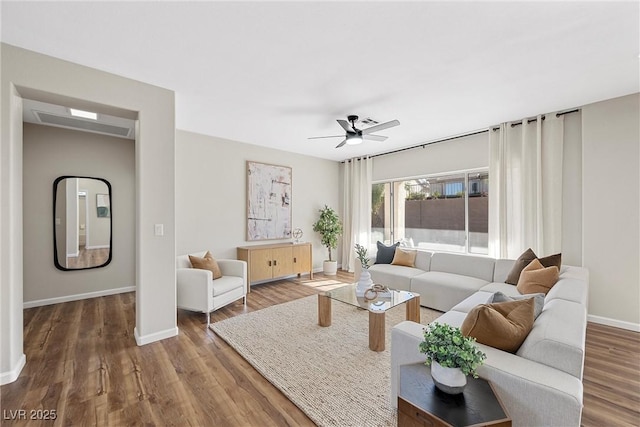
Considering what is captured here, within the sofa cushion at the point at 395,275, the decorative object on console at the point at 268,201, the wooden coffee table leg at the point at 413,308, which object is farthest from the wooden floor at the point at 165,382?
the decorative object on console at the point at 268,201

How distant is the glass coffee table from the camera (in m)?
2.62

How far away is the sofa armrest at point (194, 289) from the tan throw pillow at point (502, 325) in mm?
2792

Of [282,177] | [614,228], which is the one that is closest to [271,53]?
[282,177]

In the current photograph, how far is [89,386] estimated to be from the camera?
2104mm

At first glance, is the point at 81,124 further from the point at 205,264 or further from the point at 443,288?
the point at 443,288

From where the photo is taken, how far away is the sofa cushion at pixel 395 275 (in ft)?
13.3

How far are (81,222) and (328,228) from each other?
4.26 meters

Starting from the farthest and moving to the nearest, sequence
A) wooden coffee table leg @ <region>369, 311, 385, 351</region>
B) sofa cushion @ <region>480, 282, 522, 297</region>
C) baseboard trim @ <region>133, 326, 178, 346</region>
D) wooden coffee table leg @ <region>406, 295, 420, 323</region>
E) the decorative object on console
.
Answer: the decorative object on console
sofa cushion @ <region>480, 282, 522, 297</region>
wooden coffee table leg @ <region>406, 295, 420, 323</region>
baseboard trim @ <region>133, 326, 178, 346</region>
wooden coffee table leg @ <region>369, 311, 385, 351</region>

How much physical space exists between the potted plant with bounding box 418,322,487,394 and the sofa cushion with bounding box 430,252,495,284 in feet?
9.45

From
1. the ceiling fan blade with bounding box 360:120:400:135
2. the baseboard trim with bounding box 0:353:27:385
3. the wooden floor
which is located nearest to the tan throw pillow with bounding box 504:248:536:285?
the wooden floor

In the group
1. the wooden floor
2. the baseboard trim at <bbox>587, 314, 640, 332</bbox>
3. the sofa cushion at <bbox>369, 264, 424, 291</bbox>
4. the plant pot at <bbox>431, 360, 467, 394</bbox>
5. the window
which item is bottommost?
the wooden floor

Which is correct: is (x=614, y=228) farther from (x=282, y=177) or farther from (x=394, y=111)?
(x=282, y=177)

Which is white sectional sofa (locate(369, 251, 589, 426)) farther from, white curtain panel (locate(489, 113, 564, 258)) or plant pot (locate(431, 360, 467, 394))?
white curtain panel (locate(489, 113, 564, 258))

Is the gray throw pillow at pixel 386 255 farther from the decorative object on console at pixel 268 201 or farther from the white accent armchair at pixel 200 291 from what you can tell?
the white accent armchair at pixel 200 291
